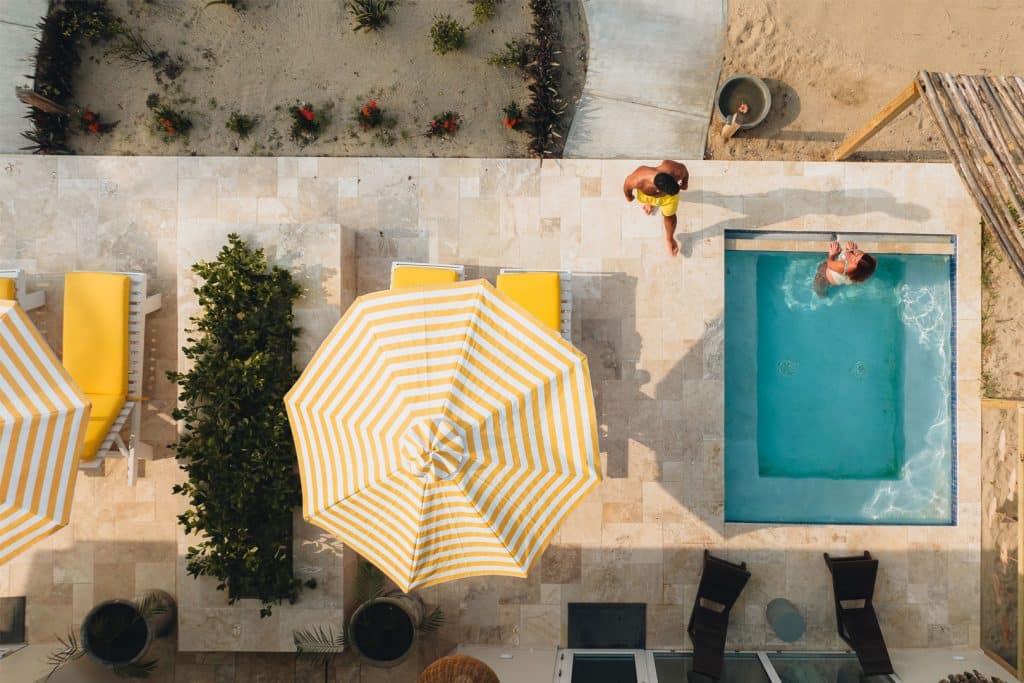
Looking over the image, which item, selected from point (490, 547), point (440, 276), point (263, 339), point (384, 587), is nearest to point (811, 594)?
point (490, 547)

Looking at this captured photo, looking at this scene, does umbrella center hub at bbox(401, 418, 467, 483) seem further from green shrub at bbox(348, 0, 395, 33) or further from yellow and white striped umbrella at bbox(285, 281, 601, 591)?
green shrub at bbox(348, 0, 395, 33)

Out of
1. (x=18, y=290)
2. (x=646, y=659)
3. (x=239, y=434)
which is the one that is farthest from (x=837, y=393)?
(x=18, y=290)

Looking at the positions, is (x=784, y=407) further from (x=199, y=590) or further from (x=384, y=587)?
(x=199, y=590)

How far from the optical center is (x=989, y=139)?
4.91 metres

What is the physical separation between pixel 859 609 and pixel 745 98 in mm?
6169

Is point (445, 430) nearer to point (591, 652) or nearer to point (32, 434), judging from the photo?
point (32, 434)

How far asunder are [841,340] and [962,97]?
119 inches

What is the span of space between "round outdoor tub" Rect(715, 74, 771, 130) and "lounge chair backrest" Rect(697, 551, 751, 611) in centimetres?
519

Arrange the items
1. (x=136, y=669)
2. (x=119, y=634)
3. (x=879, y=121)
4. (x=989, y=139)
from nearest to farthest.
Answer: (x=989, y=139) → (x=879, y=121) → (x=119, y=634) → (x=136, y=669)

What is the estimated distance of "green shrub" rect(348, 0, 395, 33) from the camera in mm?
6875

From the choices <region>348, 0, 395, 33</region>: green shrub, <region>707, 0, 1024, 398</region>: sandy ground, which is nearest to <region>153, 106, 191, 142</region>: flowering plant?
<region>348, 0, 395, 33</region>: green shrub

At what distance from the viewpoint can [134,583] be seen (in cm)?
676

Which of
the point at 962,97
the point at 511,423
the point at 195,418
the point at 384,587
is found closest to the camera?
the point at 511,423

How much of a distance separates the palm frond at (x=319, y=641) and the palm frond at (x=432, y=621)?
0.91 m
